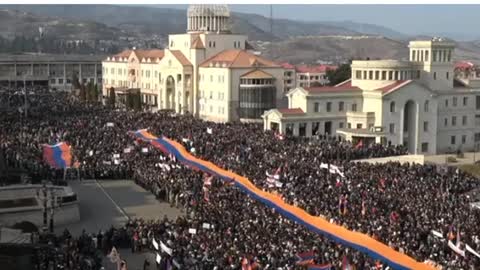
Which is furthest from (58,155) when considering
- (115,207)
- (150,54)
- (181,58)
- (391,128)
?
(150,54)

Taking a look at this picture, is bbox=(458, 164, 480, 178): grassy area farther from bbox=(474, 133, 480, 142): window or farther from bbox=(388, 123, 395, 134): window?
bbox=(474, 133, 480, 142): window

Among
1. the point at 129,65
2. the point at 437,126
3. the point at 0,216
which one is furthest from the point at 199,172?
the point at 129,65

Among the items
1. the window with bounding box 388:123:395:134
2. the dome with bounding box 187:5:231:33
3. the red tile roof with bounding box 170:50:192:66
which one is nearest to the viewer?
the window with bounding box 388:123:395:134

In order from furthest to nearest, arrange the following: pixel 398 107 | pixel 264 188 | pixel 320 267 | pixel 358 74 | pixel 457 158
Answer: pixel 358 74 < pixel 398 107 < pixel 457 158 < pixel 264 188 < pixel 320 267

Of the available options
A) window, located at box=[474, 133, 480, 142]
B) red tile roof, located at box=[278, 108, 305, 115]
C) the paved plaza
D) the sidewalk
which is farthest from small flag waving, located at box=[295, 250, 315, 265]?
window, located at box=[474, 133, 480, 142]

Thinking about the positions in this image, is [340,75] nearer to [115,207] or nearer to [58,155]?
[58,155]

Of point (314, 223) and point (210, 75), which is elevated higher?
point (210, 75)

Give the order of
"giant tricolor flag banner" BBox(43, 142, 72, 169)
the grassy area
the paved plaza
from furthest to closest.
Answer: the grassy area → "giant tricolor flag banner" BBox(43, 142, 72, 169) → the paved plaza
